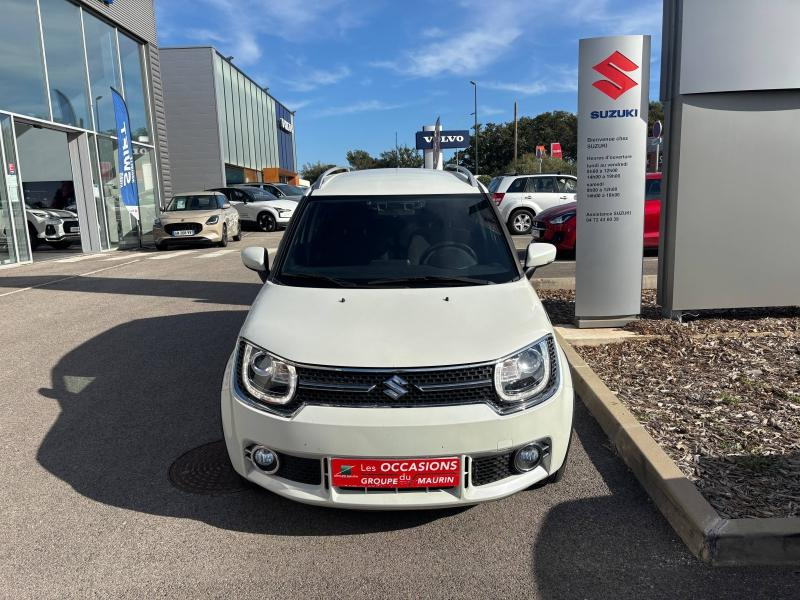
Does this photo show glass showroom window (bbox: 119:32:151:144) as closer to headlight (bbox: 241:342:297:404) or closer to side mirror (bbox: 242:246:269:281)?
side mirror (bbox: 242:246:269:281)

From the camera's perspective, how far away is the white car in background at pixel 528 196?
17062 mm

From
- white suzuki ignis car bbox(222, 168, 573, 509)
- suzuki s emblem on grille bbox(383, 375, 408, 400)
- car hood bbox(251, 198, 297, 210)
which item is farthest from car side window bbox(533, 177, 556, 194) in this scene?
suzuki s emblem on grille bbox(383, 375, 408, 400)

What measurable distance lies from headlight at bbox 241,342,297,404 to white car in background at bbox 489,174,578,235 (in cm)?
1474

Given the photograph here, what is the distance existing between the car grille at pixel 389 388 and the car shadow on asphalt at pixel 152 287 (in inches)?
234

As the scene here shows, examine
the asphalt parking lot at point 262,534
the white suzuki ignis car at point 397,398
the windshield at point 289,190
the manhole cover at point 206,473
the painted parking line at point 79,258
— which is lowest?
the asphalt parking lot at point 262,534

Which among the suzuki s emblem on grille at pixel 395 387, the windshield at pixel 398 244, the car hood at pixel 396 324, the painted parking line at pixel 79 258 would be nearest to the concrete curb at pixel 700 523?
the car hood at pixel 396 324

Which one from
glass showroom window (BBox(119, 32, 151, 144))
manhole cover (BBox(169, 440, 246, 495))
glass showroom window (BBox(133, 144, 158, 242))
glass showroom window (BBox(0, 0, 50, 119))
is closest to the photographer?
manhole cover (BBox(169, 440, 246, 495))

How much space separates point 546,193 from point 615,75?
444 inches

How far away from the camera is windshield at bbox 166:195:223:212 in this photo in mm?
17859

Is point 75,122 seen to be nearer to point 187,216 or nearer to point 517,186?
point 187,216

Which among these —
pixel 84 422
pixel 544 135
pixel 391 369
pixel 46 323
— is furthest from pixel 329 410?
pixel 544 135

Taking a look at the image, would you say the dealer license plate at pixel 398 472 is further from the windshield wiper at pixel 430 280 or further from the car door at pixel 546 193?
the car door at pixel 546 193

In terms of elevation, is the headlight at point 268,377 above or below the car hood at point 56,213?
below

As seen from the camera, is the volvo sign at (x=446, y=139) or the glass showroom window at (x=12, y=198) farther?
the volvo sign at (x=446, y=139)
